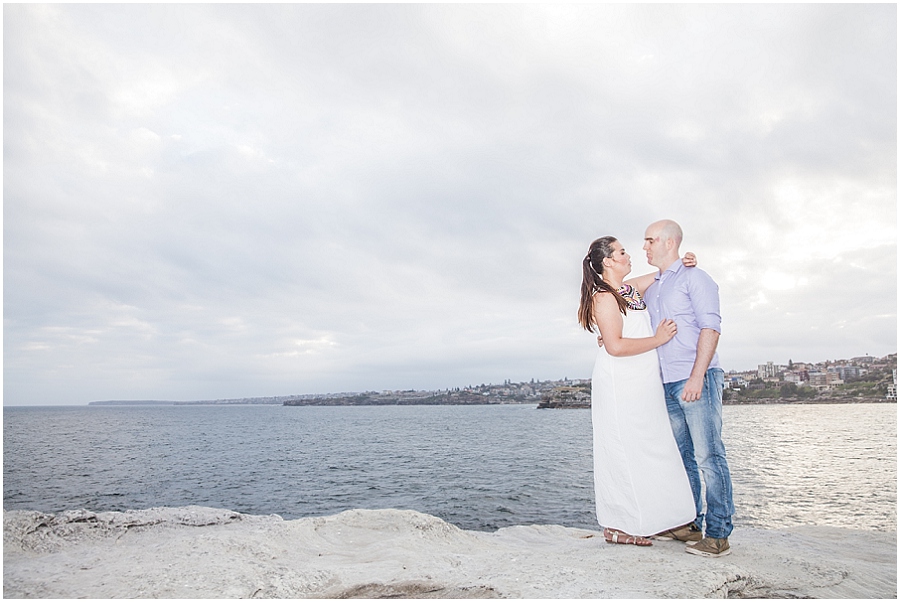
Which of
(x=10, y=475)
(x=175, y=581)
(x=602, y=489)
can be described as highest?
(x=602, y=489)

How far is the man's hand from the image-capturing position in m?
4.13

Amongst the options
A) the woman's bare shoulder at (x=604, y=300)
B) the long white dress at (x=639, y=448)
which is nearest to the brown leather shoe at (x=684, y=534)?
the long white dress at (x=639, y=448)

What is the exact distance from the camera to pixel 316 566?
3.93 m

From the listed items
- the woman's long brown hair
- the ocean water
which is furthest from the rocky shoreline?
the ocean water

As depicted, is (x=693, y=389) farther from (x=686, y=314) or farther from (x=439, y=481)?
(x=439, y=481)

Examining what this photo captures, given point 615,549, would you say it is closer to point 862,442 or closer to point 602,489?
point 602,489

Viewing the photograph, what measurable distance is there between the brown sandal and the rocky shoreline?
0.10 metres

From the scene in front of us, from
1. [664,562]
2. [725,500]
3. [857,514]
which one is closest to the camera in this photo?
[664,562]

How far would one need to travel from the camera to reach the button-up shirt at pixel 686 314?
428 centimetres

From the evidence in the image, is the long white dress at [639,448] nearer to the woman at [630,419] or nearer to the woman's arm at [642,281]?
the woman at [630,419]

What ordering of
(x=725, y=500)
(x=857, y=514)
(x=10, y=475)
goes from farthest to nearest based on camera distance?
(x=10, y=475) < (x=857, y=514) < (x=725, y=500)

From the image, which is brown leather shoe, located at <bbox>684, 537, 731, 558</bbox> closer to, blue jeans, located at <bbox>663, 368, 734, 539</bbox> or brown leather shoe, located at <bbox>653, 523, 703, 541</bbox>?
blue jeans, located at <bbox>663, 368, 734, 539</bbox>

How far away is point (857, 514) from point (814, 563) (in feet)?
41.9

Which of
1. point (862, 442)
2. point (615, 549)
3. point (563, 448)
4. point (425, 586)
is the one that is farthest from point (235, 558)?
point (862, 442)
